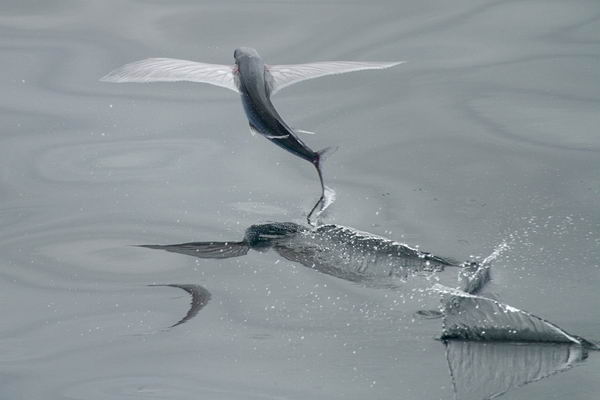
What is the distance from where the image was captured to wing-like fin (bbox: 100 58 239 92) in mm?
1990

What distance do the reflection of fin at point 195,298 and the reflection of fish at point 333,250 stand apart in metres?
0.10

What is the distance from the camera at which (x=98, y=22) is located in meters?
2.74

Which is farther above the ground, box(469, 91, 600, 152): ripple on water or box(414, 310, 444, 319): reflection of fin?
Result: box(469, 91, 600, 152): ripple on water

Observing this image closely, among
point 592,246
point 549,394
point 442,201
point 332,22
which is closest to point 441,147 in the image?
point 442,201

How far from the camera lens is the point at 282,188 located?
80.7 inches

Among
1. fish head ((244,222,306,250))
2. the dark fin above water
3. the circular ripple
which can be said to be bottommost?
the dark fin above water

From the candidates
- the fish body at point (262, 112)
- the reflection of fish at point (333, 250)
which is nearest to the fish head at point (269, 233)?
the reflection of fish at point (333, 250)

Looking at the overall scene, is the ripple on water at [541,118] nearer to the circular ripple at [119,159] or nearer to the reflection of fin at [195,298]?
the circular ripple at [119,159]

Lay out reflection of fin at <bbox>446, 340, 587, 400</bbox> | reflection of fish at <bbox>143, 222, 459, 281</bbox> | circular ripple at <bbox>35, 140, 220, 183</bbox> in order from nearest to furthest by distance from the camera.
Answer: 1. reflection of fin at <bbox>446, 340, 587, 400</bbox>
2. reflection of fish at <bbox>143, 222, 459, 281</bbox>
3. circular ripple at <bbox>35, 140, 220, 183</bbox>

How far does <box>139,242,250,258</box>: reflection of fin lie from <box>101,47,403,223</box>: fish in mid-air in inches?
7.2

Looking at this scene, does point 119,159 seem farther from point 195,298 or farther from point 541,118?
point 541,118

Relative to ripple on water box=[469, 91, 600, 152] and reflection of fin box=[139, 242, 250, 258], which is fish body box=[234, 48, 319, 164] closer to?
reflection of fin box=[139, 242, 250, 258]

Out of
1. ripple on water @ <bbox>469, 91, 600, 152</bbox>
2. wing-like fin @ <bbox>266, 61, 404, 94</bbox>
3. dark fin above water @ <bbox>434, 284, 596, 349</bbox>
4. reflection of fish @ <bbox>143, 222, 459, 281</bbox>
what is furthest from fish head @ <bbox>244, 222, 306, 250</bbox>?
ripple on water @ <bbox>469, 91, 600, 152</bbox>

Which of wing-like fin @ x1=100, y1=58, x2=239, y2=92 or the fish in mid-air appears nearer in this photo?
the fish in mid-air
